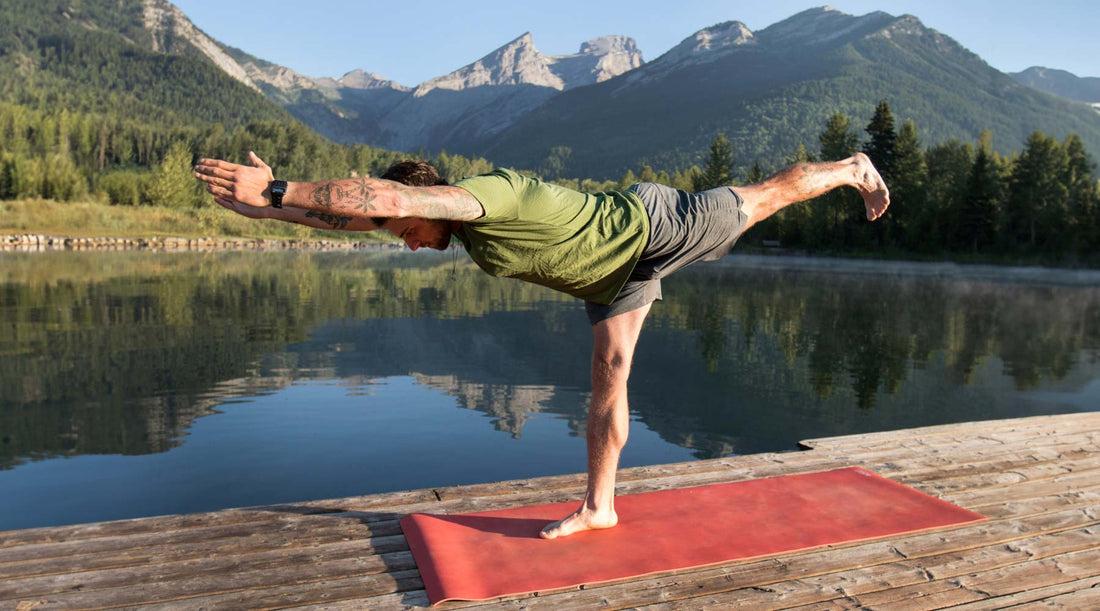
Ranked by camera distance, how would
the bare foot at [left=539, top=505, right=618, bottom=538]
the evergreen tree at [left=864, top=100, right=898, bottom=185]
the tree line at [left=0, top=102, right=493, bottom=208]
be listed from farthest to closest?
the tree line at [left=0, top=102, right=493, bottom=208] → the evergreen tree at [left=864, top=100, right=898, bottom=185] → the bare foot at [left=539, top=505, right=618, bottom=538]

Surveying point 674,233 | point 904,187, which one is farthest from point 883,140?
point 674,233

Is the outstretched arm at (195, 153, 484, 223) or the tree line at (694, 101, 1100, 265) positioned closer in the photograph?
the outstretched arm at (195, 153, 484, 223)

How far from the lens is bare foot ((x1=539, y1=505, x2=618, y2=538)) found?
3.60 m

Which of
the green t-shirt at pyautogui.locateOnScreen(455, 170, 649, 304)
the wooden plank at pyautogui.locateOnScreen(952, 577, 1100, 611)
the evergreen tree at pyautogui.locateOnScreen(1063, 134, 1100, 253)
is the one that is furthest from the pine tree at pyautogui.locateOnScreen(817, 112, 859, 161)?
the green t-shirt at pyautogui.locateOnScreen(455, 170, 649, 304)

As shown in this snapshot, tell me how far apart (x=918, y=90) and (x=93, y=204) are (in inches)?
6367

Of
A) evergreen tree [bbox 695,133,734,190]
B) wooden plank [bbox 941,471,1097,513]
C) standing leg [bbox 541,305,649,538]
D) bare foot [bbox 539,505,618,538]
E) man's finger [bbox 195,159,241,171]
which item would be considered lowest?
wooden plank [bbox 941,471,1097,513]

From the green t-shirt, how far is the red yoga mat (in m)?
1.14

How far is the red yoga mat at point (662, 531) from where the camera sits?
3170mm

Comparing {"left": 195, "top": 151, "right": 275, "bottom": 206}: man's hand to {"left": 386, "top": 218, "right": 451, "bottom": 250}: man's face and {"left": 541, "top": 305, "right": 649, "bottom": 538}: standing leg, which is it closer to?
{"left": 386, "top": 218, "right": 451, "bottom": 250}: man's face

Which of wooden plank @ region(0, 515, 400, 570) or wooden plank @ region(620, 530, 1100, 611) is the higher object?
wooden plank @ region(0, 515, 400, 570)

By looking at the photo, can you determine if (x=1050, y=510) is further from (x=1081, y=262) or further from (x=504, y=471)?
(x=1081, y=262)

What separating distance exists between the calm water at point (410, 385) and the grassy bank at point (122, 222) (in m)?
44.1

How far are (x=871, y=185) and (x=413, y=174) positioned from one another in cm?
254

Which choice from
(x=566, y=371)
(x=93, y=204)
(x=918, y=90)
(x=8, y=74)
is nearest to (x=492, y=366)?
(x=566, y=371)
